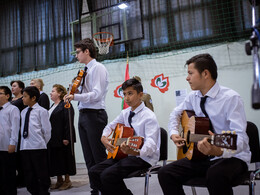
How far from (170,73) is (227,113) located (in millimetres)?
4328

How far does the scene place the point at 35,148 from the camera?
3133 millimetres

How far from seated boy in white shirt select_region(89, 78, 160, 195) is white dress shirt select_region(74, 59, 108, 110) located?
1.15ft

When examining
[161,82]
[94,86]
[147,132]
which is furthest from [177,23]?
[147,132]

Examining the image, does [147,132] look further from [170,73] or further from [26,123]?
[170,73]

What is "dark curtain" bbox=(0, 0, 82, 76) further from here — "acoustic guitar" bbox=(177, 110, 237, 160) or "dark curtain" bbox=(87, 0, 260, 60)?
"acoustic guitar" bbox=(177, 110, 237, 160)

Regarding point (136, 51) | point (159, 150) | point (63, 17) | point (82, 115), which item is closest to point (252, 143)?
point (159, 150)

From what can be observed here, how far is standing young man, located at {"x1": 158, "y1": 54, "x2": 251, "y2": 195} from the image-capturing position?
168cm

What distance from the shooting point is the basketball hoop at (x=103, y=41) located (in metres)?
6.38

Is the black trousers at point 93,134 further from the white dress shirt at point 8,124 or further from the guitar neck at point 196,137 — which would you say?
the guitar neck at point 196,137

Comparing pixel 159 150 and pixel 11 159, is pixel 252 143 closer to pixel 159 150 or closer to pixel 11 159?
pixel 159 150

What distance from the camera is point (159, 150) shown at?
2.54 metres

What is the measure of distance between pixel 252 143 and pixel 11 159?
301 centimetres

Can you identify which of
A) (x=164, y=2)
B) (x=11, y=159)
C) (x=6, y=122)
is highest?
(x=164, y=2)

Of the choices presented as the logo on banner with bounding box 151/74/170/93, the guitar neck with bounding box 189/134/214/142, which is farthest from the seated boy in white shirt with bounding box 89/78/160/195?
the logo on banner with bounding box 151/74/170/93
